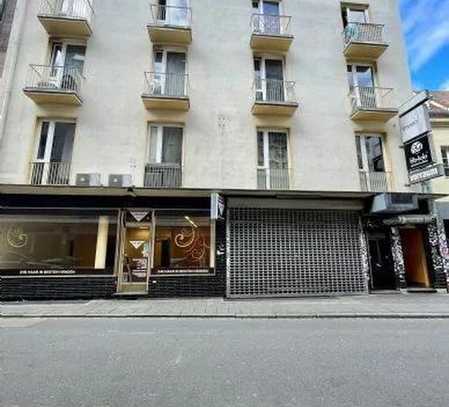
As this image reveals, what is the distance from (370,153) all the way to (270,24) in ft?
24.8

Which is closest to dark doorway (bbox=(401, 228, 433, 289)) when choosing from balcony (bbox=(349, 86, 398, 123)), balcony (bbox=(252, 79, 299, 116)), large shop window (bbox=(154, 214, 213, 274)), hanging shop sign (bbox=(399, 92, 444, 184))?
hanging shop sign (bbox=(399, 92, 444, 184))

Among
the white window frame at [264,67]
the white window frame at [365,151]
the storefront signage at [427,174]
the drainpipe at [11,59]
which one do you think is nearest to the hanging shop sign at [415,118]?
the white window frame at [365,151]

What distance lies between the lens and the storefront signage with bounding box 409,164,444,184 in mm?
10465

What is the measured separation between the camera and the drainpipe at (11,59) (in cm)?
1129

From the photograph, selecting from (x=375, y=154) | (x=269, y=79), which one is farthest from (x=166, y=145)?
(x=375, y=154)

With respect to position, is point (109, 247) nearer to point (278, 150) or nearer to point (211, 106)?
point (211, 106)

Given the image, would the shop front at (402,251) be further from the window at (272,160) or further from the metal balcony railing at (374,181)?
the window at (272,160)

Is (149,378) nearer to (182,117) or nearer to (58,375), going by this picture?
(58,375)

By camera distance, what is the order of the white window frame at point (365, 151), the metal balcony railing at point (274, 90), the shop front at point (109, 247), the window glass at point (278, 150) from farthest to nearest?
the metal balcony railing at point (274, 90)
the white window frame at point (365, 151)
the window glass at point (278, 150)
the shop front at point (109, 247)

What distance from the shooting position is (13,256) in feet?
34.4

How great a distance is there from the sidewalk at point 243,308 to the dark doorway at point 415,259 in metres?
1.75

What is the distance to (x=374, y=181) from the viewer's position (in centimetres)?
1230

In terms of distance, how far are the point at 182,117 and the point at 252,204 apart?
456 cm

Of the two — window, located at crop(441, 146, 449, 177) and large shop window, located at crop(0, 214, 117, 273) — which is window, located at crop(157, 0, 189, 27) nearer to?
large shop window, located at crop(0, 214, 117, 273)
